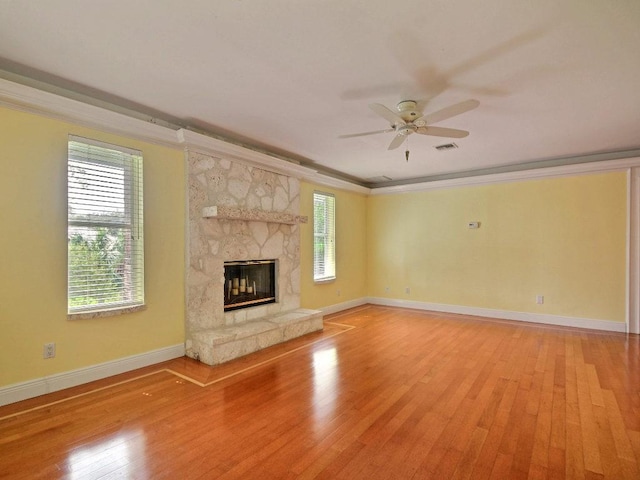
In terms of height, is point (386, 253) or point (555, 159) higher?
point (555, 159)

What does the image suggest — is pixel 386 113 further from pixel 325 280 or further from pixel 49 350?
pixel 325 280

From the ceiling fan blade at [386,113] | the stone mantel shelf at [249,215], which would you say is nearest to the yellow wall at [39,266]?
the stone mantel shelf at [249,215]

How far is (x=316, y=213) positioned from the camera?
5934 mm

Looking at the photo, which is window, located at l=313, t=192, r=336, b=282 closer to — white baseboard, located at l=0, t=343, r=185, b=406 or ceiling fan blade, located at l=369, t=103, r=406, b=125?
white baseboard, located at l=0, t=343, r=185, b=406

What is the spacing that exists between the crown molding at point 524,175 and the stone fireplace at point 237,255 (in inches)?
105

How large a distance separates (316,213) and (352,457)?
4.36m

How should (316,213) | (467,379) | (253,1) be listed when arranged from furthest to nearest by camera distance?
1. (316,213)
2. (467,379)
3. (253,1)

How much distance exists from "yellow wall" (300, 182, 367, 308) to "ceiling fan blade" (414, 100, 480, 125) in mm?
2936

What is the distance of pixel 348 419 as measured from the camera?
2418 millimetres

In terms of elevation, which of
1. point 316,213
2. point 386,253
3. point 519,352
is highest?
point 316,213

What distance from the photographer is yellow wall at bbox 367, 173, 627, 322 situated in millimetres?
4863

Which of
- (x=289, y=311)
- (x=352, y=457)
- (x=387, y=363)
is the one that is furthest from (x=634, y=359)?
(x=289, y=311)

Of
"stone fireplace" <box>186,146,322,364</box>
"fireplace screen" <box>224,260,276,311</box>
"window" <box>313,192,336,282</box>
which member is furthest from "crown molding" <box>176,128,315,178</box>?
"fireplace screen" <box>224,260,276,311</box>

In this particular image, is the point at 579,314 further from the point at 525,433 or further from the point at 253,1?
the point at 253,1
